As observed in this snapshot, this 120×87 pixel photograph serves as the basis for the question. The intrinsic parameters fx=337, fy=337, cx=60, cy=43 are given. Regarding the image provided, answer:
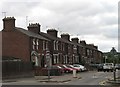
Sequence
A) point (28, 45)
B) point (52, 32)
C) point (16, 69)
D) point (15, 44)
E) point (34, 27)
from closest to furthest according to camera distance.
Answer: point (16, 69) → point (28, 45) → point (15, 44) → point (34, 27) → point (52, 32)

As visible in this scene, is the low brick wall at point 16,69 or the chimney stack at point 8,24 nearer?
the low brick wall at point 16,69

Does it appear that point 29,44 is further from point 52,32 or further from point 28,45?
point 52,32

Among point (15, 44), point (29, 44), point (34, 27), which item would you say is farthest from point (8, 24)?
point (34, 27)

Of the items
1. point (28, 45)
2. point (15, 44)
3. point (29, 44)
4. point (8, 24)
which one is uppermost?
point (8, 24)

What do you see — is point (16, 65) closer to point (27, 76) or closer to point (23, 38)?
point (27, 76)

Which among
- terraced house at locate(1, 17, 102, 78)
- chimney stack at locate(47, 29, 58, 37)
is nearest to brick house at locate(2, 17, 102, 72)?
terraced house at locate(1, 17, 102, 78)

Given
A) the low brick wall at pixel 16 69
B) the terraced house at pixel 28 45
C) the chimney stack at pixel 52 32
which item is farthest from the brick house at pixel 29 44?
the low brick wall at pixel 16 69

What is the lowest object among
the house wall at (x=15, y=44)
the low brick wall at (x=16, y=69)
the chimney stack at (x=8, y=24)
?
the low brick wall at (x=16, y=69)

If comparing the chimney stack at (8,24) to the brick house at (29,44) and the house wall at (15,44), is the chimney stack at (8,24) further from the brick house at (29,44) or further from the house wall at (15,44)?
the house wall at (15,44)

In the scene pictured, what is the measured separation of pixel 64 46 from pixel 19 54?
21617mm

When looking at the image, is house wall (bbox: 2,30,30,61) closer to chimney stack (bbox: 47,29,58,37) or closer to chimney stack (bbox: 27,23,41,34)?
chimney stack (bbox: 27,23,41,34)

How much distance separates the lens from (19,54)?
194 feet

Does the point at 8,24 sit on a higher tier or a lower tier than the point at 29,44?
higher

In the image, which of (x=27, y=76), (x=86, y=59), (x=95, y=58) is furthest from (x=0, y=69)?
(x=95, y=58)
